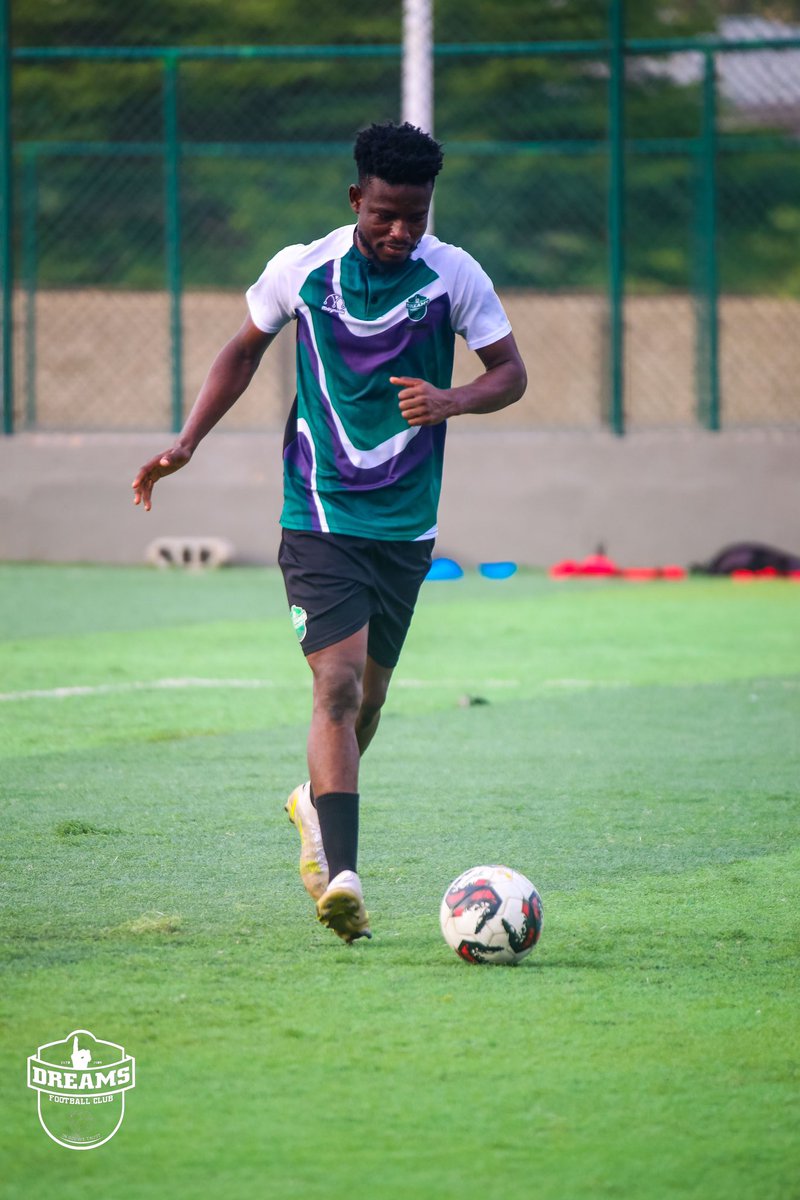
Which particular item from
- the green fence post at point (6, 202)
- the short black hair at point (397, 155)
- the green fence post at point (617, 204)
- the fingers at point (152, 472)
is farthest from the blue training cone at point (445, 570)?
the short black hair at point (397, 155)

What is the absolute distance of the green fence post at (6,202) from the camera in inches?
568

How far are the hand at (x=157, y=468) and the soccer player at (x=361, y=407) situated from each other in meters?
0.01

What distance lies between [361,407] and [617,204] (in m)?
9.98

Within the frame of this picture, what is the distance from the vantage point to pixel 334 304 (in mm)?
4727

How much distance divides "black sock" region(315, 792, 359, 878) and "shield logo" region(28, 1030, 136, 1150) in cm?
99

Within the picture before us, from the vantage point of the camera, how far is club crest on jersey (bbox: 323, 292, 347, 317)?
4723 millimetres

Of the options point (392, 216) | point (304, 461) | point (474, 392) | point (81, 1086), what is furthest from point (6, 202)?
point (81, 1086)

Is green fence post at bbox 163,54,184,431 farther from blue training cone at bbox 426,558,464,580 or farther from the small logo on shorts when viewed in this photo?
the small logo on shorts

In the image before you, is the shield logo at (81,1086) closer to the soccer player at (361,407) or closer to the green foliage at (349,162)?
the soccer player at (361,407)

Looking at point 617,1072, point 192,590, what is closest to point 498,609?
point 192,590

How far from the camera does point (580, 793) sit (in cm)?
637

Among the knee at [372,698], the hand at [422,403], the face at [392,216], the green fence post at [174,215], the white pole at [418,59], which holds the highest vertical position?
the white pole at [418,59]

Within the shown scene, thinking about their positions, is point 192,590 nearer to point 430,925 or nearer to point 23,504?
point 23,504

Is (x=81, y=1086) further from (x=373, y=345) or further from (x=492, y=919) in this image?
(x=373, y=345)
